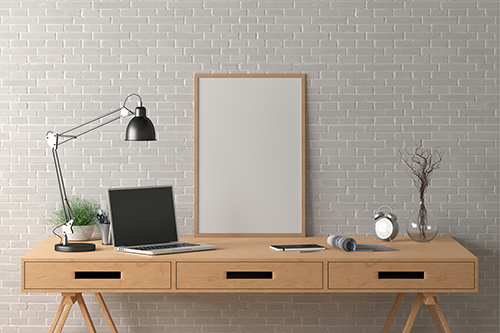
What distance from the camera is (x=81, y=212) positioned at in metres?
3.05

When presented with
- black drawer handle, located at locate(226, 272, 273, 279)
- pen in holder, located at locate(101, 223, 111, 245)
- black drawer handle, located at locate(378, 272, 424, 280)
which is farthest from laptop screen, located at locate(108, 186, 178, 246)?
black drawer handle, located at locate(378, 272, 424, 280)

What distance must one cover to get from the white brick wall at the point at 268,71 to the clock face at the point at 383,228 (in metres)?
0.19

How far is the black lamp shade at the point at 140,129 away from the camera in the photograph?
2740 millimetres

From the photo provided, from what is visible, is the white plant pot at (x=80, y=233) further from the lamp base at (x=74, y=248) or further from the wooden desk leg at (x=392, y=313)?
the wooden desk leg at (x=392, y=313)

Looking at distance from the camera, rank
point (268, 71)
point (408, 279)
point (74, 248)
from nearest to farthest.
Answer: point (408, 279) < point (74, 248) < point (268, 71)

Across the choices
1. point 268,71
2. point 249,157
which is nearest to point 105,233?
point 249,157

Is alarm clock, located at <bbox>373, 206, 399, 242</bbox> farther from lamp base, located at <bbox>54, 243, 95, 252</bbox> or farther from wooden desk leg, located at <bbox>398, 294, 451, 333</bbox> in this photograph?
lamp base, located at <bbox>54, 243, 95, 252</bbox>

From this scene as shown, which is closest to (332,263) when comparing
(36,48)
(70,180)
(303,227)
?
(303,227)

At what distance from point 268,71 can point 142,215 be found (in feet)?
4.03

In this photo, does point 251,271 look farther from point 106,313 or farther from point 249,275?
point 106,313

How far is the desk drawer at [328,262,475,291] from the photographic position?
2576 millimetres

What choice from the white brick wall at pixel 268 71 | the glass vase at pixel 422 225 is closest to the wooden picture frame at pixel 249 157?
the white brick wall at pixel 268 71

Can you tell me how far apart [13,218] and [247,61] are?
186cm

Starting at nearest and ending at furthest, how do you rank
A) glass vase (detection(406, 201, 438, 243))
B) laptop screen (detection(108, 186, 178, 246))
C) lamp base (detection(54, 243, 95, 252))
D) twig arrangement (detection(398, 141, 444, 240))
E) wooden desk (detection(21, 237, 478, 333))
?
wooden desk (detection(21, 237, 478, 333)) → lamp base (detection(54, 243, 95, 252)) → laptop screen (detection(108, 186, 178, 246)) → glass vase (detection(406, 201, 438, 243)) → twig arrangement (detection(398, 141, 444, 240))
